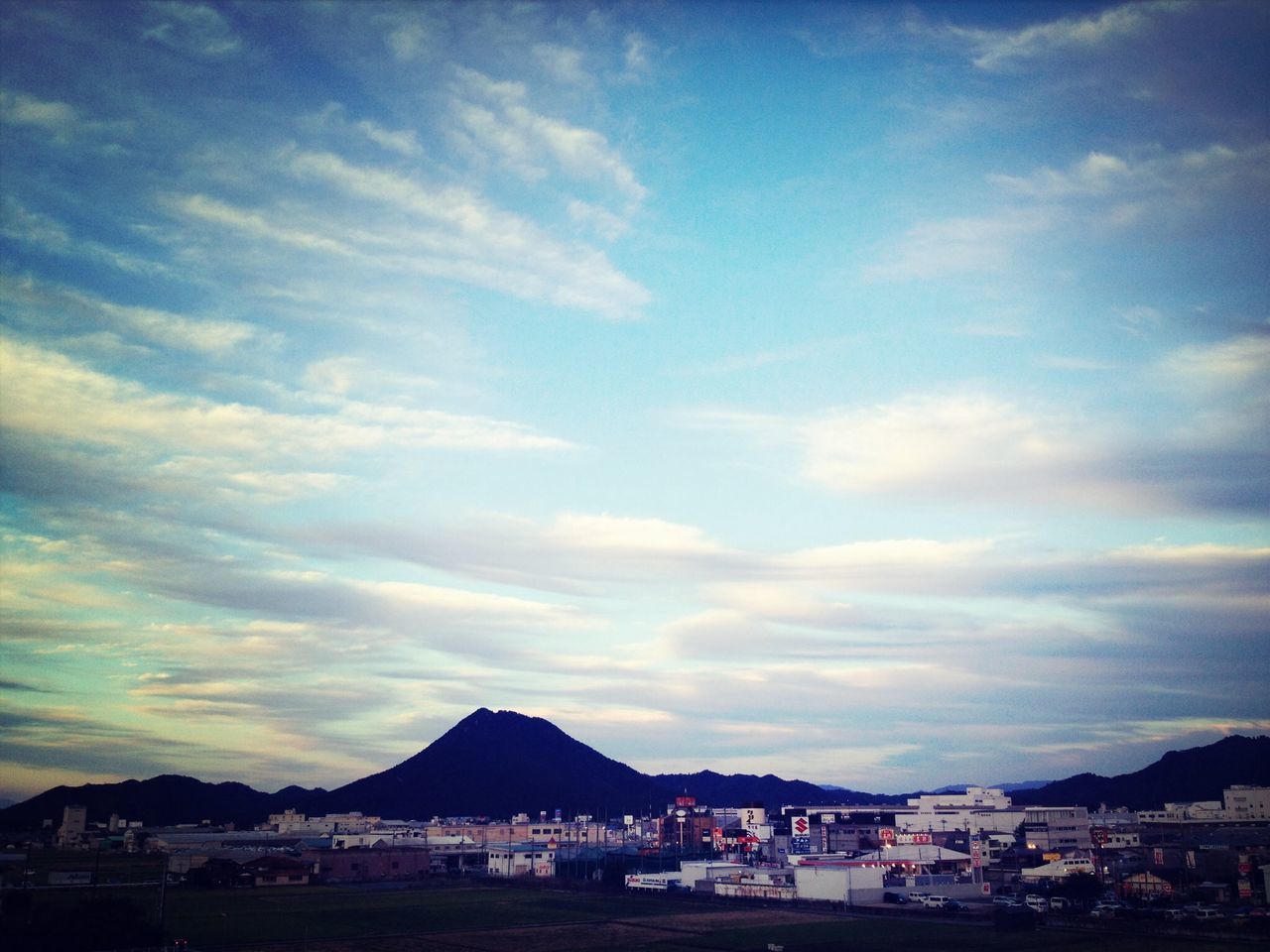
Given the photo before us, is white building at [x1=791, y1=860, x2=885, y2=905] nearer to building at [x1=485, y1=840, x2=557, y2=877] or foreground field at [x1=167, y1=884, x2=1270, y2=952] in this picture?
foreground field at [x1=167, y1=884, x2=1270, y2=952]

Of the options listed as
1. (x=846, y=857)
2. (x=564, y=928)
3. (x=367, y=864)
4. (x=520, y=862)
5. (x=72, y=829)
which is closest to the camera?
(x=564, y=928)

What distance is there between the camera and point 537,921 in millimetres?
Result: 64000

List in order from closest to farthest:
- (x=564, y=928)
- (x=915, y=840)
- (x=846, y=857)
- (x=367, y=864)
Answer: (x=564, y=928) → (x=846, y=857) → (x=915, y=840) → (x=367, y=864)

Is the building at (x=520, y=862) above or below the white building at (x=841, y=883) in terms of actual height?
below

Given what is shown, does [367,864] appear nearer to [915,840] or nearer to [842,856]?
[842,856]

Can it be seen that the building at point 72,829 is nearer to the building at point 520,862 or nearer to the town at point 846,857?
the town at point 846,857

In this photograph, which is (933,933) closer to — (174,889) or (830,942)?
(830,942)

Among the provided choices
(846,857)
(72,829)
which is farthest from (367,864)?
(72,829)

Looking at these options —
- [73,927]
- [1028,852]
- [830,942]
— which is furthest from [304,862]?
[1028,852]

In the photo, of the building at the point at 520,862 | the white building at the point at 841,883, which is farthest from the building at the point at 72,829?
the white building at the point at 841,883

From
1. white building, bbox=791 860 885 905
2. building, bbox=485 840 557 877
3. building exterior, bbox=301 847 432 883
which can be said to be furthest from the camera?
building, bbox=485 840 557 877

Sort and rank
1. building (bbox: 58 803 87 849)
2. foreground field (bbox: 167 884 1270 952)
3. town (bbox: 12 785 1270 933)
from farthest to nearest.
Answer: building (bbox: 58 803 87 849), town (bbox: 12 785 1270 933), foreground field (bbox: 167 884 1270 952)

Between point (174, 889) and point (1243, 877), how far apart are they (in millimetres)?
89501

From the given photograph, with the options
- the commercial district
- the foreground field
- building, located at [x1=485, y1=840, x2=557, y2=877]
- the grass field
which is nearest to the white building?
the commercial district
